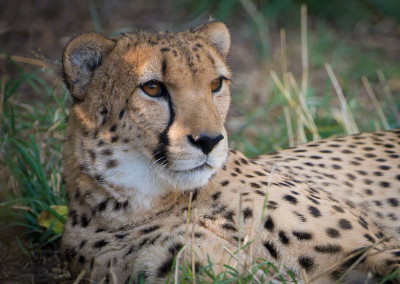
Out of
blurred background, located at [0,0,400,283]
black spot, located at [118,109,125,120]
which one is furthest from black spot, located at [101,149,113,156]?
blurred background, located at [0,0,400,283]

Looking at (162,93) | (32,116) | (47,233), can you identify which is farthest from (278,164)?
(32,116)

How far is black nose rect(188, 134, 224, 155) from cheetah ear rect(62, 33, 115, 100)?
583 millimetres

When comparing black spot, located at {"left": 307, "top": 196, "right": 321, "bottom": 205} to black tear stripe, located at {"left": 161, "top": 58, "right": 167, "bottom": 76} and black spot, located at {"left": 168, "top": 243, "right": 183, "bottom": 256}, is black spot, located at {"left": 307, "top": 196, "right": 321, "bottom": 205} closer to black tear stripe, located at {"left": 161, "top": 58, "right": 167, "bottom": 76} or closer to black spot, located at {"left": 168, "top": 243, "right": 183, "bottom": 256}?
black spot, located at {"left": 168, "top": 243, "right": 183, "bottom": 256}

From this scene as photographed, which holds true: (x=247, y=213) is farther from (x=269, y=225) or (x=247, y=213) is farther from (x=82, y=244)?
(x=82, y=244)

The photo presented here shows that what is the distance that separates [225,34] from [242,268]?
1.14m

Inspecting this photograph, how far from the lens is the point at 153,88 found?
245cm

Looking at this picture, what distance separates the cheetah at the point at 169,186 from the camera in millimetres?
2357

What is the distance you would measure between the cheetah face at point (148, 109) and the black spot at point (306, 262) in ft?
1.50

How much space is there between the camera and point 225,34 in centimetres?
296

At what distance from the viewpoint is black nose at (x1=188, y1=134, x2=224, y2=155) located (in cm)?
226

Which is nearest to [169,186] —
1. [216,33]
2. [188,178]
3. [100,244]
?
[188,178]

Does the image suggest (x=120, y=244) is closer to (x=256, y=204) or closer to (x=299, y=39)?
(x=256, y=204)

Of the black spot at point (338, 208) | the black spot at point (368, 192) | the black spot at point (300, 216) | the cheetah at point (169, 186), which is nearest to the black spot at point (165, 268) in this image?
the cheetah at point (169, 186)

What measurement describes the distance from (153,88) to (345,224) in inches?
35.8
